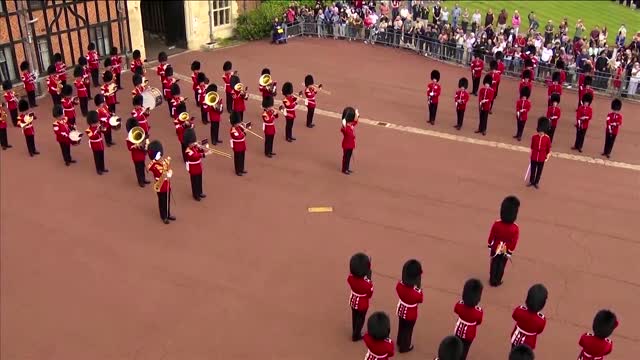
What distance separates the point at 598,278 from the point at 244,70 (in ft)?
40.0

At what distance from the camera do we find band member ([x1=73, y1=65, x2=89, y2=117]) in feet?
47.5

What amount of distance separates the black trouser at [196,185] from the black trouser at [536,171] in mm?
6069

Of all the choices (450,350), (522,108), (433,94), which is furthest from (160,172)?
(522,108)

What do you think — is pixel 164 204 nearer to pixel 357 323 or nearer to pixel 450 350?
pixel 357 323

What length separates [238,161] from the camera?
468 inches

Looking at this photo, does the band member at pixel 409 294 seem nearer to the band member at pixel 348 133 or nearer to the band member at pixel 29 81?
the band member at pixel 348 133

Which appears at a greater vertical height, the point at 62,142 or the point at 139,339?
the point at 62,142

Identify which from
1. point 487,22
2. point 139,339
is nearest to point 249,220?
point 139,339

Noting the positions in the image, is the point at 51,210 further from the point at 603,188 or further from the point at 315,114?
the point at 603,188

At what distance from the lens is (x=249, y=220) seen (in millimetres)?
10570

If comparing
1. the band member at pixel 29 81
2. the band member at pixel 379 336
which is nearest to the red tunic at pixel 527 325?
the band member at pixel 379 336

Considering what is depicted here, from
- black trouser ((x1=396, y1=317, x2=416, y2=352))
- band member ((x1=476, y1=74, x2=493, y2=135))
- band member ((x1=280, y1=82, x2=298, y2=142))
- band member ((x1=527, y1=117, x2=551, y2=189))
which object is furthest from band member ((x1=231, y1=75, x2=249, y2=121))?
black trouser ((x1=396, y1=317, x2=416, y2=352))

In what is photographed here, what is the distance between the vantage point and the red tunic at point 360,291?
7.30 metres

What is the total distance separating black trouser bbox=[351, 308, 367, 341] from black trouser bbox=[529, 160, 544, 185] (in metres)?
5.37
